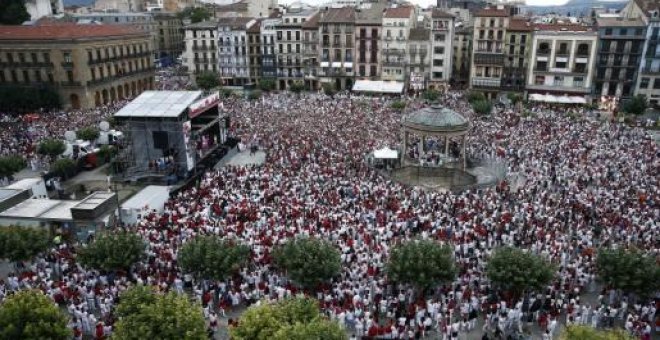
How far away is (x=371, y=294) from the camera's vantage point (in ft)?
81.6

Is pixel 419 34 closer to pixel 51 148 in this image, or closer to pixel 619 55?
pixel 619 55

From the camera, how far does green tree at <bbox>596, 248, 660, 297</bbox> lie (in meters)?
22.6

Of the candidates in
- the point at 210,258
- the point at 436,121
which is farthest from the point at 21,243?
the point at 436,121

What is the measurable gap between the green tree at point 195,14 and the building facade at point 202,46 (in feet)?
116

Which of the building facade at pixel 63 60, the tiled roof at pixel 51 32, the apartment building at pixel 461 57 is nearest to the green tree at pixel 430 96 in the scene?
the apartment building at pixel 461 57

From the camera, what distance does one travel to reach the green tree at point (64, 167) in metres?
43.3

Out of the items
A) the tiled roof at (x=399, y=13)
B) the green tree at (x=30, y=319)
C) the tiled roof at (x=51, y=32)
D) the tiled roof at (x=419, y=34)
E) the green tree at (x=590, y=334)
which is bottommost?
the green tree at (x=30, y=319)

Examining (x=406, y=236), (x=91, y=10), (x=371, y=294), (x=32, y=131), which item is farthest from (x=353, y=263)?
(x=91, y=10)

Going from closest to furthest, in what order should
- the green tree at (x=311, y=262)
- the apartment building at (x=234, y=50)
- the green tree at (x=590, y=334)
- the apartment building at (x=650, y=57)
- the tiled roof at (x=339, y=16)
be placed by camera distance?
the green tree at (x=590, y=334) < the green tree at (x=311, y=262) < the apartment building at (x=650, y=57) < the tiled roof at (x=339, y=16) < the apartment building at (x=234, y=50)

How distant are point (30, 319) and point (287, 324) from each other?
10.0 m

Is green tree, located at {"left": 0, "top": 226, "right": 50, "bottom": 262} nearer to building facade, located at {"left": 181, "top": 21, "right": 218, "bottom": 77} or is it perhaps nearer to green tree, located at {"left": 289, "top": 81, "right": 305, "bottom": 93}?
green tree, located at {"left": 289, "top": 81, "right": 305, "bottom": 93}

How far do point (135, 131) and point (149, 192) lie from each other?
30.4 feet

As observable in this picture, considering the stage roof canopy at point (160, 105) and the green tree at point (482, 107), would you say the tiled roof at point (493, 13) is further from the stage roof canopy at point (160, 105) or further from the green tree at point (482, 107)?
the stage roof canopy at point (160, 105)

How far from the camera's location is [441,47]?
8669 centimetres
